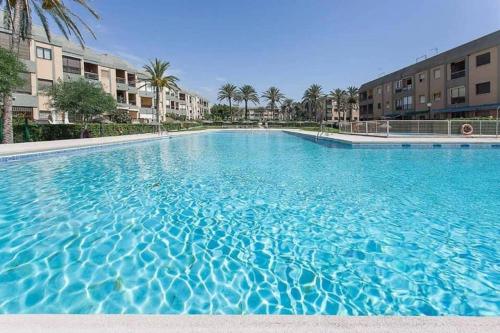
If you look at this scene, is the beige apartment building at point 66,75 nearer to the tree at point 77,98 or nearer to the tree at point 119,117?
the tree at point 77,98

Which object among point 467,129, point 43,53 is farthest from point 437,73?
point 43,53

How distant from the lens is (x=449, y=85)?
38344 mm

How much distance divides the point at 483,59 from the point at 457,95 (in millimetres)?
5112

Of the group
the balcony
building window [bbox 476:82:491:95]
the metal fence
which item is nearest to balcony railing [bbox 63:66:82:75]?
the balcony

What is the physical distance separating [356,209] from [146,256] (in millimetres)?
4449

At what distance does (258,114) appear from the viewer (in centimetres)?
15012

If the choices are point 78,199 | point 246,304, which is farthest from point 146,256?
point 78,199

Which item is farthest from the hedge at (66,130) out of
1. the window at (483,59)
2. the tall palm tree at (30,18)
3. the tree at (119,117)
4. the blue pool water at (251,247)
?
the window at (483,59)

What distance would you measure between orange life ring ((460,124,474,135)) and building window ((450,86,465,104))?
516 inches

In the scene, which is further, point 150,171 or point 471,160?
point 471,160

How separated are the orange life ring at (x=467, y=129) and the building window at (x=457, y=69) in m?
14.1

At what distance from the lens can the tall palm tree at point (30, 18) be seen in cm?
1975

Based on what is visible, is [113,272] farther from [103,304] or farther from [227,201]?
[227,201]

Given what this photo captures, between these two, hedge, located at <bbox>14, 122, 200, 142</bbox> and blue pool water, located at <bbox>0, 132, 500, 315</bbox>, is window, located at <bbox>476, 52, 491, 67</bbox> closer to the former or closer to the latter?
blue pool water, located at <bbox>0, 132, 500, 315</bbox>
